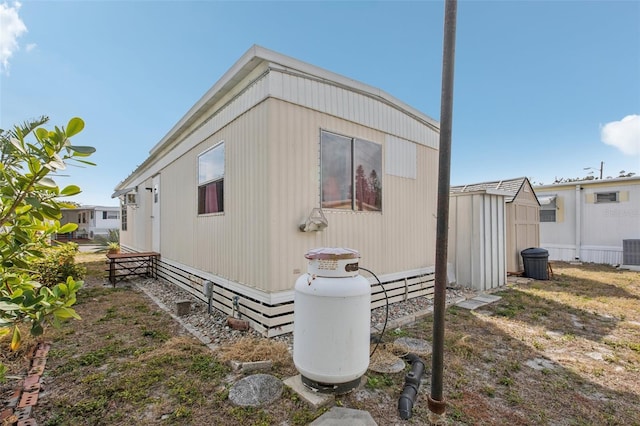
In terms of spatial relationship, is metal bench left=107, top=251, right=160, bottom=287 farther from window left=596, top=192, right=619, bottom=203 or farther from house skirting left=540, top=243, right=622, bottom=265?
window left=596, top=192, right=619, bottom=203

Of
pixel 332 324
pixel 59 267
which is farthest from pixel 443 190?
pixel 59 267

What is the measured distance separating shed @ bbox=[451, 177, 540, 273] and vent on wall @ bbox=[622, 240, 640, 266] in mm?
3636

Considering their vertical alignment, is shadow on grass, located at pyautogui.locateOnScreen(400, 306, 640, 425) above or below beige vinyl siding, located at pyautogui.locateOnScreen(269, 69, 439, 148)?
below

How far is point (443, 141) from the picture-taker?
2156mm

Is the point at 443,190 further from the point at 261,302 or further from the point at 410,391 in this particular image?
the point at 261,302

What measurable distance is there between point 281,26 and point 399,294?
6.45m

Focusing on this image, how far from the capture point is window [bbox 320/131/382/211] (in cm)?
432

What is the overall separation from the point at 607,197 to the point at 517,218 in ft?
19.2

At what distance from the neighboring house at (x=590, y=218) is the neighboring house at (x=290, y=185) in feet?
31.2

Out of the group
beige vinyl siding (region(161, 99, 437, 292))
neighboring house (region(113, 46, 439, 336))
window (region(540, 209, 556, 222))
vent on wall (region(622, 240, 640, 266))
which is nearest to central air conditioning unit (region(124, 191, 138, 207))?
neighboring house (region(113, 46, 439, 336))

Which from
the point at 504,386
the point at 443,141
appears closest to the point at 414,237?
the point at 504,386

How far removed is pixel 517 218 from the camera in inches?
334

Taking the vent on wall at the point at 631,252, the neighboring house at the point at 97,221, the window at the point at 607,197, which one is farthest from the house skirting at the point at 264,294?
the neighboring house at the point at 97,221

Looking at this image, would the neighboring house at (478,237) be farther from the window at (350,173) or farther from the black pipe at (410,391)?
the black pipe at (410,391)
